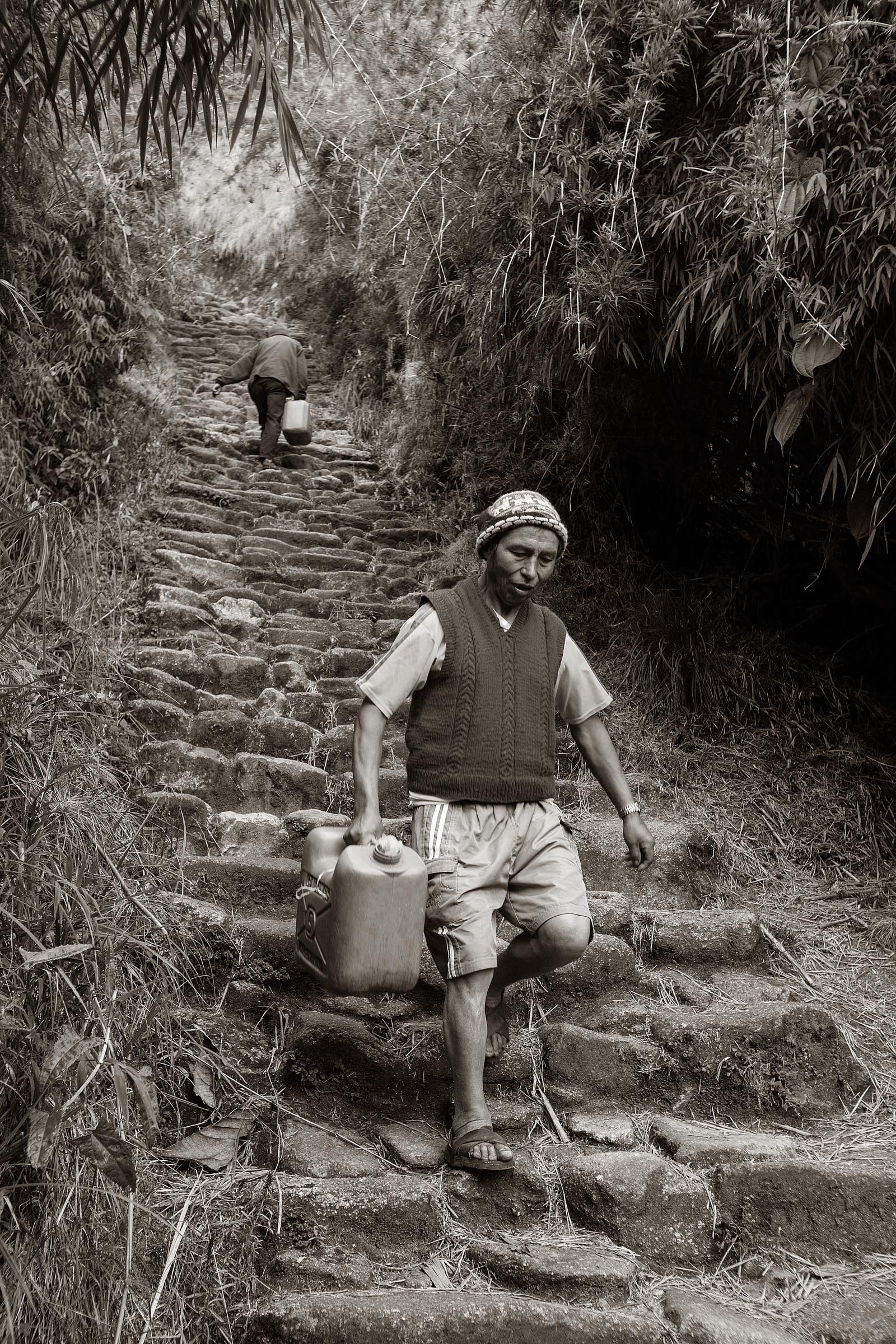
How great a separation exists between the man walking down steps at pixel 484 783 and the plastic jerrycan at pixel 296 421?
6.57 meters

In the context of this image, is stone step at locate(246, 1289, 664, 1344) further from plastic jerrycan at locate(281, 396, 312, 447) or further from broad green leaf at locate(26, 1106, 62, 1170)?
plastic jerrycan at locate(281, 396, 312, 447)

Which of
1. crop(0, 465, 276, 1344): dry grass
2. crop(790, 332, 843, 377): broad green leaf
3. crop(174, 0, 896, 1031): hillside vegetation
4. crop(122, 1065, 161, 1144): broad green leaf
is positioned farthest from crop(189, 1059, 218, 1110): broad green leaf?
crop(790, 332, 843, 377): broad green leaf

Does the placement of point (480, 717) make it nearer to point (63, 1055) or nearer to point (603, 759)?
point (603, 759)

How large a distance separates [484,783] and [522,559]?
0.64 meters

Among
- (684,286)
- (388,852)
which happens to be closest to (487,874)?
(388,852)

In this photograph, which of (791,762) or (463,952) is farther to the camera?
(791,762)

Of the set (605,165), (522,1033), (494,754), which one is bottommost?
(522,1033)

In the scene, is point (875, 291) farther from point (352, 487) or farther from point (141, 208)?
point (141, 208)

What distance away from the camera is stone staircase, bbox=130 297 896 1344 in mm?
2588

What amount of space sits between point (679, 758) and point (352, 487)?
15.5 feet

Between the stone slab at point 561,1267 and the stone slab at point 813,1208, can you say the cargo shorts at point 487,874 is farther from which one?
the stone slab at point 813,1208

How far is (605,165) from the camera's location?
16.7 ft

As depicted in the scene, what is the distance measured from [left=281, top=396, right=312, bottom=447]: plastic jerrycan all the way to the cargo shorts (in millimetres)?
6899

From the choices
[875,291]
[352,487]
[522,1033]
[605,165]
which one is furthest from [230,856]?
[352,487]
